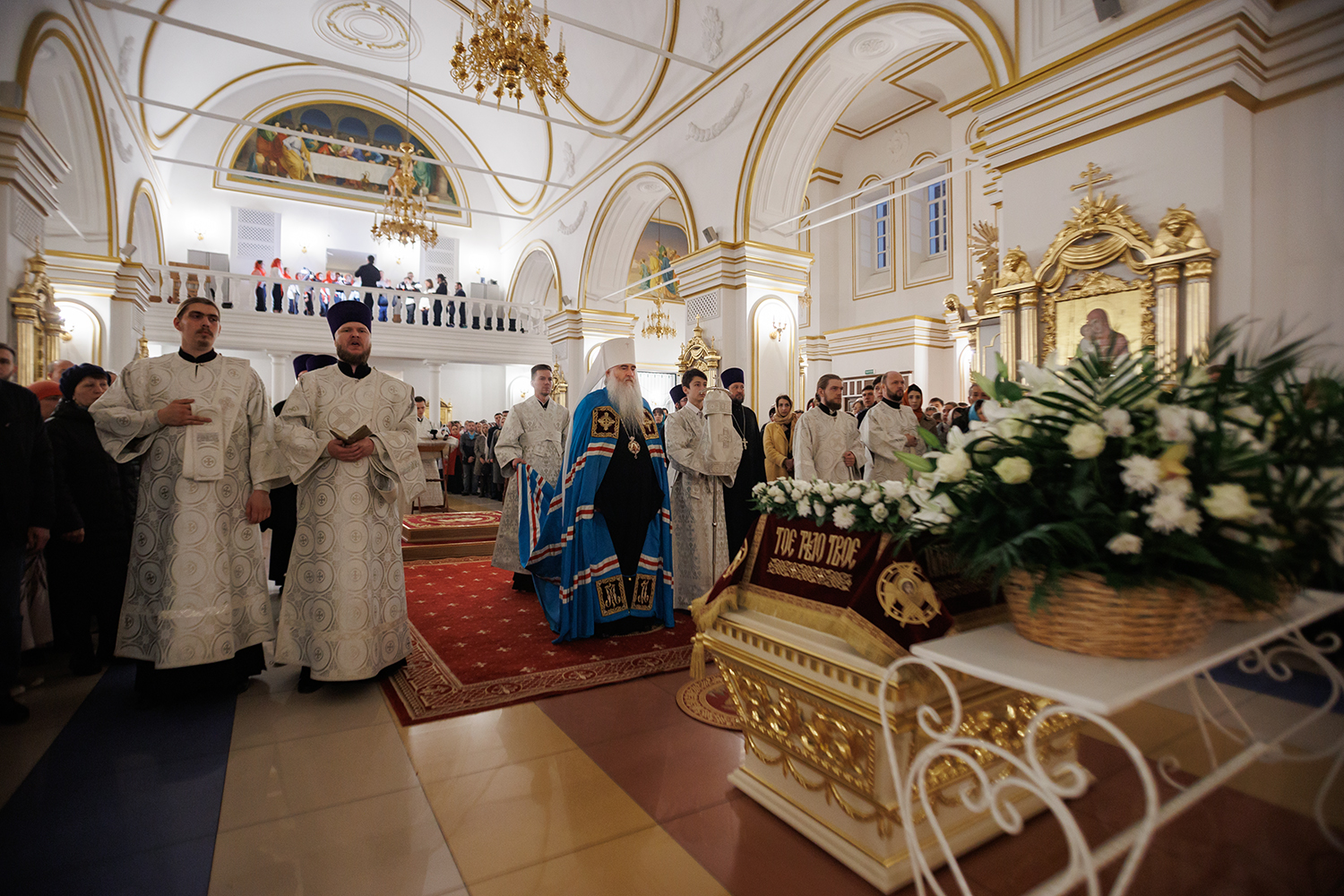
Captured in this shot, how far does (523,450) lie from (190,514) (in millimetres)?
2562

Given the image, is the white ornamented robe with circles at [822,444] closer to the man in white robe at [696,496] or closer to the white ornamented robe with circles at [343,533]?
the man in white robe at [696,496]

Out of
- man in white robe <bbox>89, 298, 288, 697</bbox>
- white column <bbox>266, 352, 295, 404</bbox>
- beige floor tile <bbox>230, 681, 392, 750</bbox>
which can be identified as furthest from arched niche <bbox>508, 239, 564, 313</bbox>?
beige floor tile <bbox>230, 681, 392, 750</bbox>

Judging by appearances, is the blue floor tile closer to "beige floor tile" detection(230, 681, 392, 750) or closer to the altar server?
"beige floor tile" detection(230, 681, 392, 750)

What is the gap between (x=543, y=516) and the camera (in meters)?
5.13

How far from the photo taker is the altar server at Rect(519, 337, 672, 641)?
14.3ft

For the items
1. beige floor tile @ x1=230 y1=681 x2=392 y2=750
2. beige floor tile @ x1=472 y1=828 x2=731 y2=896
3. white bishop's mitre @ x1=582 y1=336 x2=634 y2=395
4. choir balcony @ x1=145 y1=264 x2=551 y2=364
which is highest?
choir balcony @ x1=145 y1=264 x2=551 y2=364

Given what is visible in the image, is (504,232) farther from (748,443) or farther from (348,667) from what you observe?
(348,667)

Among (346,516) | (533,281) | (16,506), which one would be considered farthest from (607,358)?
(533,281)

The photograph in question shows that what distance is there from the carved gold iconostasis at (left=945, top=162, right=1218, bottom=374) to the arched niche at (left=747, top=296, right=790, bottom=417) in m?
3.96

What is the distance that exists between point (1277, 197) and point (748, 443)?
3.69 m

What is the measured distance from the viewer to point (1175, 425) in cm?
140

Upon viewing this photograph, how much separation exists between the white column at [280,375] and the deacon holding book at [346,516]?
45.4 ft

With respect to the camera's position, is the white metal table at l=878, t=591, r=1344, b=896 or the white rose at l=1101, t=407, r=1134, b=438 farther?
the white rose at l=1101, t=407, r=1134, b=438

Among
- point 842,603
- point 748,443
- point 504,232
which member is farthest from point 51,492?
point 504,232
